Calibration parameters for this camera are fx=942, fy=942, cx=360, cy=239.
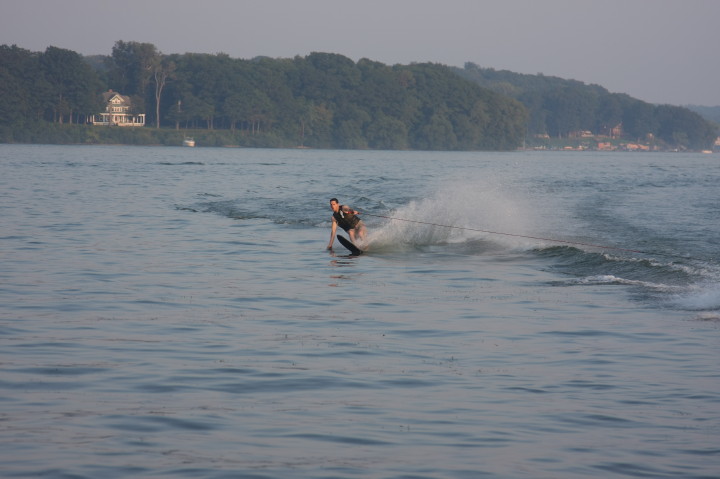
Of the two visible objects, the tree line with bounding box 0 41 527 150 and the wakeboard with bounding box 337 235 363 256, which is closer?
the wakeboard with bounding box 337 235 363 256

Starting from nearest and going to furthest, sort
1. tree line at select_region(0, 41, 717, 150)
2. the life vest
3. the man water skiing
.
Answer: the man water skiing
the life vest
tree line at select_region(0, 41, 717, 150)

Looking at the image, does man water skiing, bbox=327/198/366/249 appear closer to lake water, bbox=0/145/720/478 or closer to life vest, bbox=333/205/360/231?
life vest, bbox=333/205/360/231

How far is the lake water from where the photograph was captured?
715 cm

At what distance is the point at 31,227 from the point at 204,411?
1838cm

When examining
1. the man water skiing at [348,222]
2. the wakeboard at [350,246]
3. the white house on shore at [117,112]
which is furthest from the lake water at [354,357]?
the white house on shore at [117,112]

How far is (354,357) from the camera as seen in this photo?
10320 millimetres

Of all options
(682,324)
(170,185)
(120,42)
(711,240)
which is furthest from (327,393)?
(120,42)

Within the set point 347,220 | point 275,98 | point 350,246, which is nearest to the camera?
point 350,246

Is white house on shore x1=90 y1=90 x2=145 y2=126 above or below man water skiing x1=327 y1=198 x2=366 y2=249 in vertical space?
above

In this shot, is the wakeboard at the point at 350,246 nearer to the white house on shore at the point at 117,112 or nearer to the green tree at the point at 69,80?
the green tree at the point at 69,80

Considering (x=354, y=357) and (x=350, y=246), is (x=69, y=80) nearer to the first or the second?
(x=350, y=246)

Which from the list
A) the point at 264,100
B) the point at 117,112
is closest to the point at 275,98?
the point at 264,100

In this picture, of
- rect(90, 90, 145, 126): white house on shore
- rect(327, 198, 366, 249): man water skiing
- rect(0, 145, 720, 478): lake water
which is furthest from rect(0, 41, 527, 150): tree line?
rect(0, 145, 720, 478): lake water

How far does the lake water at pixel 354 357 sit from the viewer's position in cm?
715
